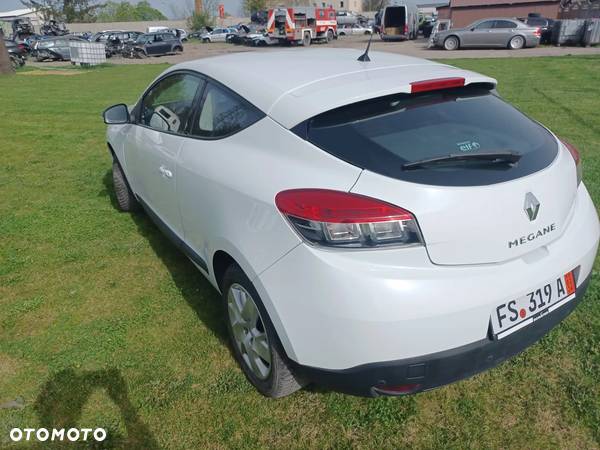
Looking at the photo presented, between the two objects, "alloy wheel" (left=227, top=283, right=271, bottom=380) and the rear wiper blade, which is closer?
the rear wiper blade

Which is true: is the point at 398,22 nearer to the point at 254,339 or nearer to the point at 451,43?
the point at 451,43

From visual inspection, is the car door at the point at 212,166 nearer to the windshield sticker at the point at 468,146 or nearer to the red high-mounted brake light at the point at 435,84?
the red high-mounted brake light at the point at 435,84

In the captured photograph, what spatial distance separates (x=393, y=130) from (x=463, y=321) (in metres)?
0.85

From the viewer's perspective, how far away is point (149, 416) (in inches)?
90.7

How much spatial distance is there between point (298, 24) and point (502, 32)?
16610mm

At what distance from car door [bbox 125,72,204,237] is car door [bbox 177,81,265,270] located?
0.55ft

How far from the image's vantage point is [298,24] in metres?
34.6

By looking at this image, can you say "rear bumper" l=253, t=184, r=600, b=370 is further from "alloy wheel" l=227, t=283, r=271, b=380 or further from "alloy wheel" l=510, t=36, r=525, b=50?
"alloy wheel" l=510, t=36, r=525, b=50

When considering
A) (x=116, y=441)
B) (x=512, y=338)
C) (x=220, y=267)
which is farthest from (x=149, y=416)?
(x=512, y=338)

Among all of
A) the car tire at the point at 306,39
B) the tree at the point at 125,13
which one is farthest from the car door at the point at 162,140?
the tree at the point at 125,13

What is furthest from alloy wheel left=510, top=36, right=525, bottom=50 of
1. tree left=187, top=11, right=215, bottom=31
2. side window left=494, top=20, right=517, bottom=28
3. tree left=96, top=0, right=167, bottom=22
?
tree left=96, top=0, right=167, bottom=22

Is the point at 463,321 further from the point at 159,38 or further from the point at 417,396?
the point at 159,38

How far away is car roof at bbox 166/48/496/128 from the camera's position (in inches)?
81.1

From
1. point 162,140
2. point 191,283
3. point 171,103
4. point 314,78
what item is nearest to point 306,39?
point 171,103
